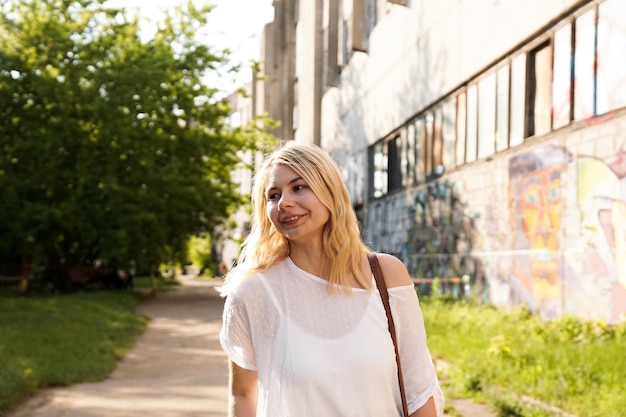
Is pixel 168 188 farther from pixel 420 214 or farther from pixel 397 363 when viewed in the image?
pixel 397 363

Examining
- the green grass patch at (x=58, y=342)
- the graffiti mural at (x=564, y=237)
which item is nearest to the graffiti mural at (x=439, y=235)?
the graffiti mural at (x=564, y=237)

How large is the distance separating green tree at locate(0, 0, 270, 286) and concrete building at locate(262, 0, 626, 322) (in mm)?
5973

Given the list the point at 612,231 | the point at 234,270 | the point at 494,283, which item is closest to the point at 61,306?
the point at 494,283

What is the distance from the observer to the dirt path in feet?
28.5

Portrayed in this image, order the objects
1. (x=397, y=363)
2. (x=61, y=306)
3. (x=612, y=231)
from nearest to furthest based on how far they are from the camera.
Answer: (x=397, y=363)
(x=612, y=231)
(x=61, y=306)

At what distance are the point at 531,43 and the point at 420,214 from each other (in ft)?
25.3

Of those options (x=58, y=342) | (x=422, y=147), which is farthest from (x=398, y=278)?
(x=422, y=147)

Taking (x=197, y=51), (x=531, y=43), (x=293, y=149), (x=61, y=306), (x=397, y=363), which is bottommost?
(x=61, y=306)

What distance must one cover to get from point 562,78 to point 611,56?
1666mm

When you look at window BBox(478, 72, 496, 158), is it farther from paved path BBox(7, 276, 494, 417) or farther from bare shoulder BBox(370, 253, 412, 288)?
bare shoulder BBox(370, 253, 412, 288)

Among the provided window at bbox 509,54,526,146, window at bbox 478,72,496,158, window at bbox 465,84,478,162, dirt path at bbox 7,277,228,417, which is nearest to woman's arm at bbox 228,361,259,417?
dirt path at bbox 7,277,228,417

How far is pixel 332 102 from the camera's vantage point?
33.4 m

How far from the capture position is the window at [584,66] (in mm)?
12273

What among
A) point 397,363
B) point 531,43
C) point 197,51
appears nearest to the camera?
point 397,363
